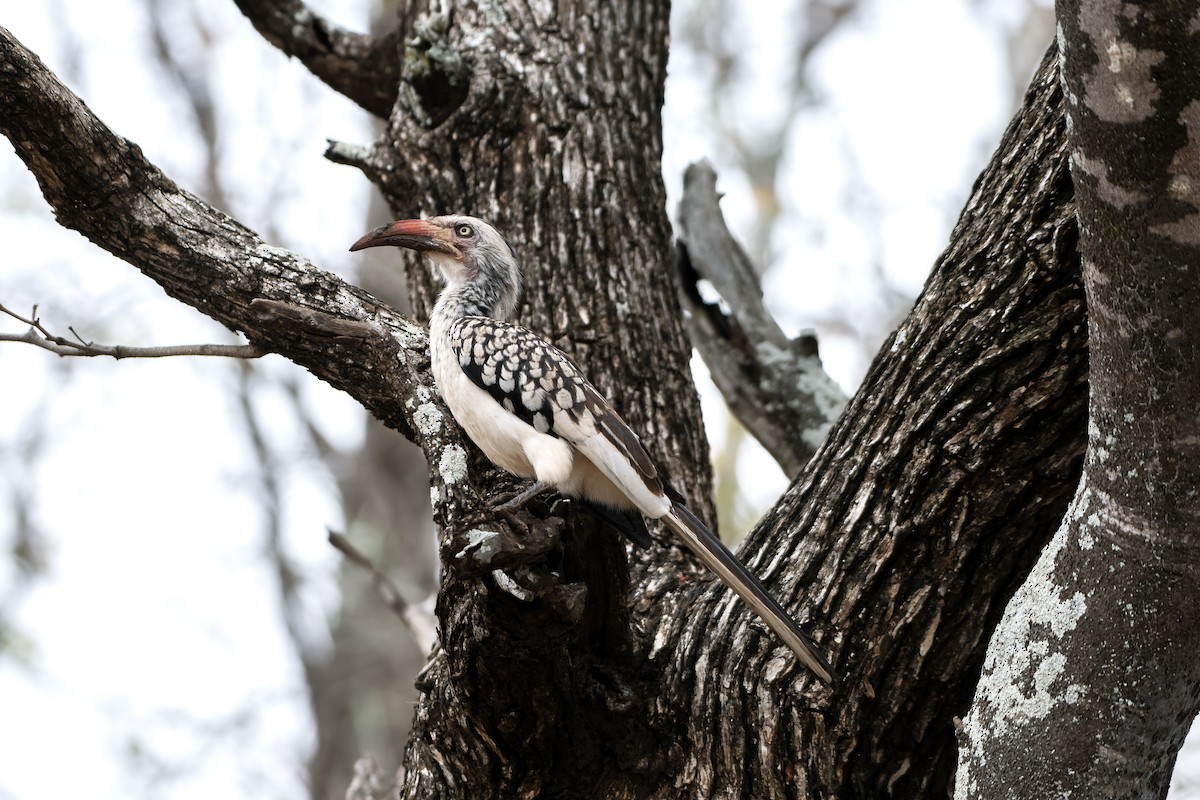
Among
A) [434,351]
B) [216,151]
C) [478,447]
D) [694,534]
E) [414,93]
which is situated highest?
[216,151]

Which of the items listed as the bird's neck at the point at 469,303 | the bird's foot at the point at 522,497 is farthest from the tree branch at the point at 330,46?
the bird's foot at the point at 522,497

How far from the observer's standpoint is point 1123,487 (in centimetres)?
197

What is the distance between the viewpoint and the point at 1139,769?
2.04m

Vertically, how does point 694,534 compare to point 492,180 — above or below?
below

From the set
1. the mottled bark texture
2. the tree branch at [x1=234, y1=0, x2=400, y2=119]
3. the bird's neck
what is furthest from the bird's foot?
the tree branch at [x1=234, y1=0, x2=400, y2=119]

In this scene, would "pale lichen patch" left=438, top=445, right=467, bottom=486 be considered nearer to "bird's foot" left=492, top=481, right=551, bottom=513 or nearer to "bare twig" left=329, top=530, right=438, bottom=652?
"bird's foot" left=492, top=481, right=551, bottom=513

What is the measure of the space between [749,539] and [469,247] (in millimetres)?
1337

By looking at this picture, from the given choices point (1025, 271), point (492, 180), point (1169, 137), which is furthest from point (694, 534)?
point (492, 180)

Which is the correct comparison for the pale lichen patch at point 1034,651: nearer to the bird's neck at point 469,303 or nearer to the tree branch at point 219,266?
the tree branch at point 219,266

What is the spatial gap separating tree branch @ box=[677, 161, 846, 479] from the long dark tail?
1.68m

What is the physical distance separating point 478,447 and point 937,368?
1.23 meters

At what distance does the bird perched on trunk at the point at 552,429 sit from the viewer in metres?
2.59

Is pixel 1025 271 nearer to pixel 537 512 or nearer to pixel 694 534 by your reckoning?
pixel 694 534

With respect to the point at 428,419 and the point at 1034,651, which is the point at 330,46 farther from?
the point at 1034,651
